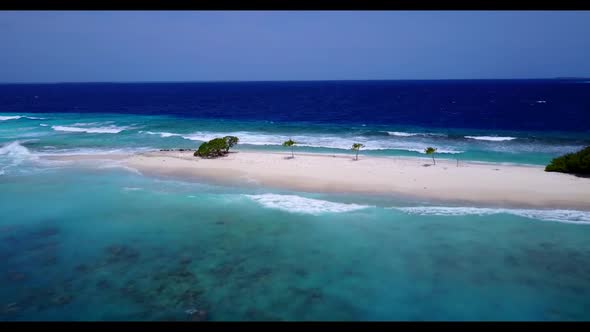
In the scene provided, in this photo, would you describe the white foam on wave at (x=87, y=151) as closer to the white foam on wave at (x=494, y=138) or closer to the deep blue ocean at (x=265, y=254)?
the deep blue ocean at (x=265, y=254)

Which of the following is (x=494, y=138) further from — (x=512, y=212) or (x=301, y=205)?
(x=301, y=205)

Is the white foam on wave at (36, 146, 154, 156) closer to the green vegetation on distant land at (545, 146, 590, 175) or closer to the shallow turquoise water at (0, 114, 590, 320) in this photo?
the shallow turquoise water at (0, 114, 590, 320)

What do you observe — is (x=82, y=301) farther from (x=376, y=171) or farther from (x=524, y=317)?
(x=376, y=171)

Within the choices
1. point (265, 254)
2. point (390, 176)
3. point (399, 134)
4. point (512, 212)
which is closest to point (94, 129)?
point (399, 134)

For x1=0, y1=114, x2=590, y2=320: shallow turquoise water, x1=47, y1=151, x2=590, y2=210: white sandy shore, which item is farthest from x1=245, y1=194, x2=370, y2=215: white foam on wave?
x1=47, y1=151, x2=590, y2=210: white sandy shore

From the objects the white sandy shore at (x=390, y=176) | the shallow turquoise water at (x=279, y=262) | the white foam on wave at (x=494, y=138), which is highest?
the white foam on wave at (x=494, y=138)

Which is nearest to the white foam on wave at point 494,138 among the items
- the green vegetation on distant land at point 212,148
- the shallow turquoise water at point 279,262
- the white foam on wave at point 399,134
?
the white foam on wave at point 399,134
